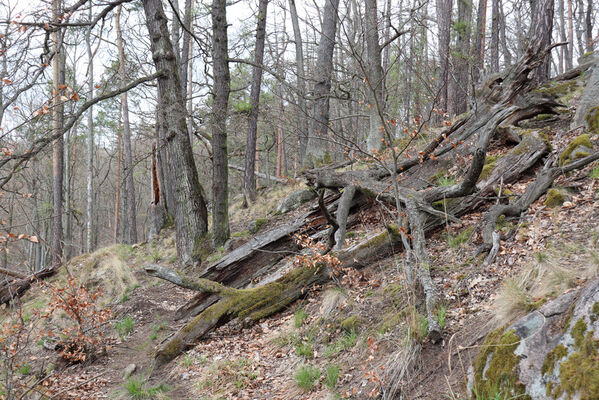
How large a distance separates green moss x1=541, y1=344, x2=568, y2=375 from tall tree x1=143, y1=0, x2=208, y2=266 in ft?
24.0

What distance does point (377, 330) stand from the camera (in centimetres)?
396

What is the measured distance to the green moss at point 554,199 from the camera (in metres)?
4.39

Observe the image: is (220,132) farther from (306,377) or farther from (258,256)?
(306,377)

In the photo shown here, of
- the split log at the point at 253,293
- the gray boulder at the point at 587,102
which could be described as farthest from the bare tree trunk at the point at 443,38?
the split log at the point at 253,293

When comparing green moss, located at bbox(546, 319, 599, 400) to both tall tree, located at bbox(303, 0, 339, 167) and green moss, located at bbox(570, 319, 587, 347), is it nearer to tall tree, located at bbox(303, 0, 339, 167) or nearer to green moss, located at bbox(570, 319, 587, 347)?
green moss, located at bbox(570, 319, 587, 347)

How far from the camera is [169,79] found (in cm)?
819

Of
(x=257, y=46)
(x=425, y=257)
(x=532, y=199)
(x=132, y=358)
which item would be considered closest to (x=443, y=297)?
(x=425, y=257)

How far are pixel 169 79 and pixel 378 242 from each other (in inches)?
219

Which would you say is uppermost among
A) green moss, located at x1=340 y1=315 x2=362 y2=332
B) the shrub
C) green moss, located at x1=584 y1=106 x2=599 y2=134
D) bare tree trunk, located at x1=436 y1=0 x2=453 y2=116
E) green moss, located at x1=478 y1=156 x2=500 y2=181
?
bare tree trunk, located at x1=436 y1=0 x2=453 y2=116

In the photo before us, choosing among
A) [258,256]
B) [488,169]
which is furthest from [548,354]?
[258,256]

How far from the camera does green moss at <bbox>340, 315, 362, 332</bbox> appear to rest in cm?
427

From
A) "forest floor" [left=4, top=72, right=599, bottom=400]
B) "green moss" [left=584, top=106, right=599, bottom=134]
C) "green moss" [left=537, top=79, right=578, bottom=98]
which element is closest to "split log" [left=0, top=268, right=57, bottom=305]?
"forest floor" [left=4, top=72, right=599, bottom=400]

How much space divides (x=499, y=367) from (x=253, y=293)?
11.8 feet

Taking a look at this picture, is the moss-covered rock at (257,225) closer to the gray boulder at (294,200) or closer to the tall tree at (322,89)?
the gray boulder at (294,200)
